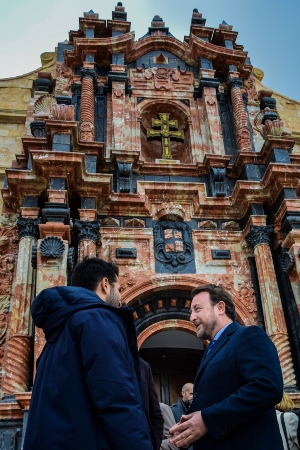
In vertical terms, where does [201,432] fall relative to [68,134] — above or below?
below

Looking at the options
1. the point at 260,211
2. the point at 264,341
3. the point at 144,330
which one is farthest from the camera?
the point at 260,211

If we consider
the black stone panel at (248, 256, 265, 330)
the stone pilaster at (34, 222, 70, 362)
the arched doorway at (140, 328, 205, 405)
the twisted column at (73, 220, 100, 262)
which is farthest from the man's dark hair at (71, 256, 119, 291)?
the arched doorway at (140, 328, 205, 405)

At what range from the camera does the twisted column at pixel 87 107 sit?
10.2 m

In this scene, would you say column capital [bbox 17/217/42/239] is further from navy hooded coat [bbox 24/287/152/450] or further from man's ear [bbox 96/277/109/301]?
navy hooded coat [bbox 24/287/152/450]

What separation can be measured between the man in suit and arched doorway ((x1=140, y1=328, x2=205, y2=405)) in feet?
21.4

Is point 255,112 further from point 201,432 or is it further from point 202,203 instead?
point 201,432

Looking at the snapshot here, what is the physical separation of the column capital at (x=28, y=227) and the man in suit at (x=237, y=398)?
6168 mm

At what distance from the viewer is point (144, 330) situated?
8789mm

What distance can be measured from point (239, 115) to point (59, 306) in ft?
30.7

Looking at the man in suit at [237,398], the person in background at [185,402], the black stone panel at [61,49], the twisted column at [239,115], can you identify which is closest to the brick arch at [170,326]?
the person in background at [185,402]

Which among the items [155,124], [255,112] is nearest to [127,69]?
[155,124]

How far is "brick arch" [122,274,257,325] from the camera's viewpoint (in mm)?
8641

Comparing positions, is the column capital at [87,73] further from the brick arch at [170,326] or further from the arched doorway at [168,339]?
the brick arch at [170,326]

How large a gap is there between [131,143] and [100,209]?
2094mm
